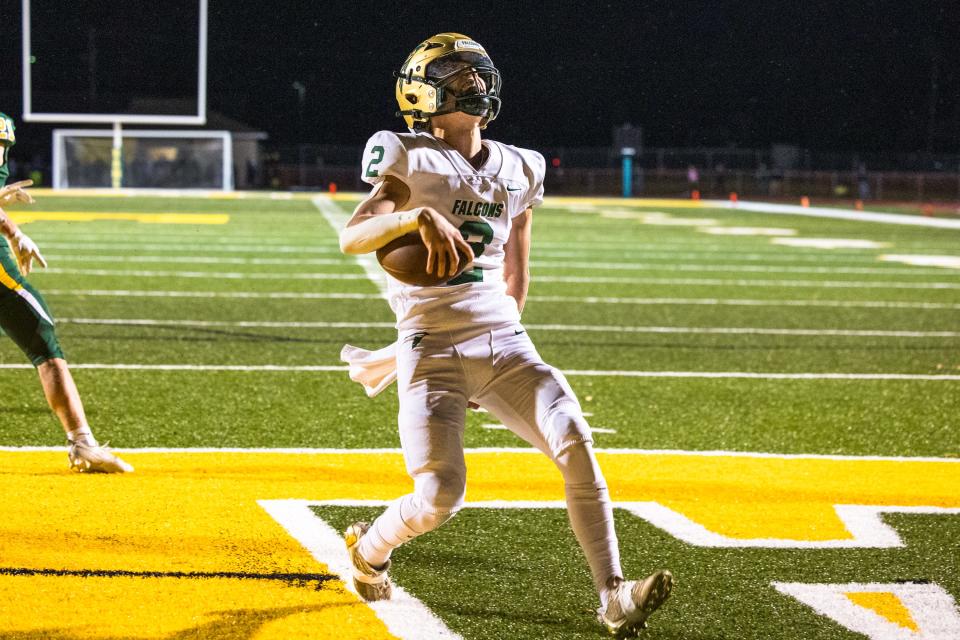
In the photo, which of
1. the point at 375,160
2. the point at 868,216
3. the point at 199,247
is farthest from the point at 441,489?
the point at 868,216

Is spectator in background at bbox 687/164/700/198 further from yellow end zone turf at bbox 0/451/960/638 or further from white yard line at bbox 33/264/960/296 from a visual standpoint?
yellow end zone turf at bbox 0/451/960/638

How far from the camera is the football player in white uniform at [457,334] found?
337 centimetres

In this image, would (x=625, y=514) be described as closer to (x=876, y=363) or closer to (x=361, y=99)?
(x=876, y=363)

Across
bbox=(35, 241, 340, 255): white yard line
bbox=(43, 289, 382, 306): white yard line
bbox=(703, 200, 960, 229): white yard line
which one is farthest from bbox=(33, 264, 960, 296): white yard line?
bbox=(703, 200, 960, 229): white yard line

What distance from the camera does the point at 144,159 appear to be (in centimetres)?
4147

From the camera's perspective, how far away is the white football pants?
337 centimetres

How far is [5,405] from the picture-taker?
21.6 feet

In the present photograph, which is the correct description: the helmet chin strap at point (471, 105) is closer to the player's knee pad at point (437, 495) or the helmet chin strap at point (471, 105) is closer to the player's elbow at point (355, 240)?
the player's elbow at point (355, 240)

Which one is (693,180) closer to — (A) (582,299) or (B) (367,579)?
(A) (582,299)

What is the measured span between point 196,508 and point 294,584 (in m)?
0.99

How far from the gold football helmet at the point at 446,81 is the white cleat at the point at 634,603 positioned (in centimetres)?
131

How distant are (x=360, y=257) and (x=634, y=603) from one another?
13797 mm

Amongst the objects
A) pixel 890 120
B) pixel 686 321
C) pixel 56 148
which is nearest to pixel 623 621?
pixel 686 321

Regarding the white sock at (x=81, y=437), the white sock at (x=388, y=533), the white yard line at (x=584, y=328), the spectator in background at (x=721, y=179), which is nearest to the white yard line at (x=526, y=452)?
the white sock at (x=81, y=437)
